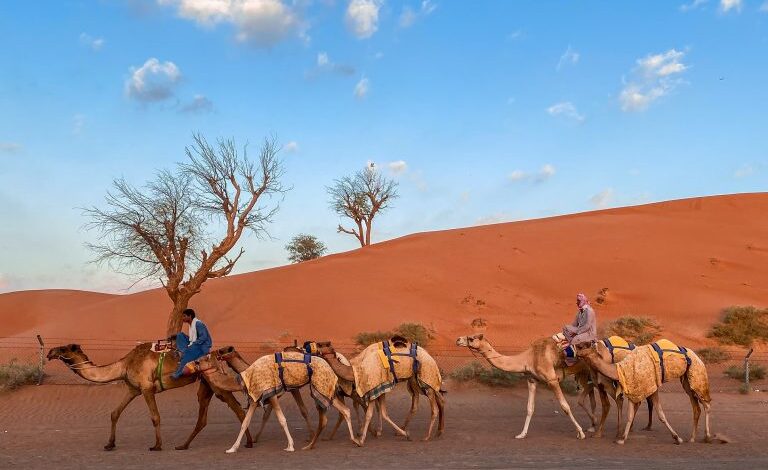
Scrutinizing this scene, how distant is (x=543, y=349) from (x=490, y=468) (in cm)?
340

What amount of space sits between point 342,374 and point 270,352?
32.7ft

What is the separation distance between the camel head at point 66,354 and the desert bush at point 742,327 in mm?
18683

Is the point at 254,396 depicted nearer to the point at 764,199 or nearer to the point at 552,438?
the point at 552,438

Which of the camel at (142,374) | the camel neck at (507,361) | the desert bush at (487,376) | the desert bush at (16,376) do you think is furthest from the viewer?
the desert bush at (487,376)

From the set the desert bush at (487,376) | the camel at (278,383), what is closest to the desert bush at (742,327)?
the desert bush at (487,376)

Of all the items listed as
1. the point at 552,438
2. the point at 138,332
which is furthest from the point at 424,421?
the point at 138,332

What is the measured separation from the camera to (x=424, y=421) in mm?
13000

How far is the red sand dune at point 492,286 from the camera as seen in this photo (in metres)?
24.6

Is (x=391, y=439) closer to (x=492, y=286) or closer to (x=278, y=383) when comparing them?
(x=278, y=383)

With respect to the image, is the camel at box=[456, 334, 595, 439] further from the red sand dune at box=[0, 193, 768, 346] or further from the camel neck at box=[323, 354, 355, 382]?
the red sand dune at box=[0, 193, 768, 346]

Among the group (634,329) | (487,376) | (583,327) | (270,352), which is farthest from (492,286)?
(583,327)

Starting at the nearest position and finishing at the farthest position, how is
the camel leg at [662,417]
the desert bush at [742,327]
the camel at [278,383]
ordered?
the camel at [278,383] → the camel leg at [662,417] → the desert bush at [742,327]

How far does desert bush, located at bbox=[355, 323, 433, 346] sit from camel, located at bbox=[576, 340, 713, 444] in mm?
10698

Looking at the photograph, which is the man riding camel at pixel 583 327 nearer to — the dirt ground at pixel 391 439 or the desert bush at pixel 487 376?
the dirt ground at pixel 391 439
